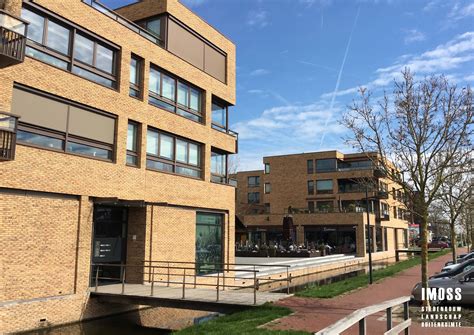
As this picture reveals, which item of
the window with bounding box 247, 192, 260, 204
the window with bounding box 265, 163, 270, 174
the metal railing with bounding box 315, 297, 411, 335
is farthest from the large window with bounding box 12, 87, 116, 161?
the window with bounding box 247, 192, 260, 204

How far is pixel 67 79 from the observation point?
597 inches

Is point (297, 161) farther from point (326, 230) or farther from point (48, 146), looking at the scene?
point (48, 146)

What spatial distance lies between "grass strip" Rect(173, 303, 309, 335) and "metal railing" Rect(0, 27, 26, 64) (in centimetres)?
840

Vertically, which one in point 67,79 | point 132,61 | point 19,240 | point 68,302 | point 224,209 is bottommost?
point 68,302

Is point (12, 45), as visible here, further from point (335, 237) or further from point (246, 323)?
point (335, 237)

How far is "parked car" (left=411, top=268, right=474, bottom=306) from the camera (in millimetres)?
13562

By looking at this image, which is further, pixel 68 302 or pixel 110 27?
pixel 110 27

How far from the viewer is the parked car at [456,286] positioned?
13.6 meters

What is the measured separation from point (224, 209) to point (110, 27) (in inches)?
438

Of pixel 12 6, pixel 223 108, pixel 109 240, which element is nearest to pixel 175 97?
pixel 223 108

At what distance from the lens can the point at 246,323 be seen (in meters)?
10.7

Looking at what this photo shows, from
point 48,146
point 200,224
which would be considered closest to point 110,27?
point 48,146

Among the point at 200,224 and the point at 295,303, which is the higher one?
the point at 200,224

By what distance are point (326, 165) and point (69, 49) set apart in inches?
1727
